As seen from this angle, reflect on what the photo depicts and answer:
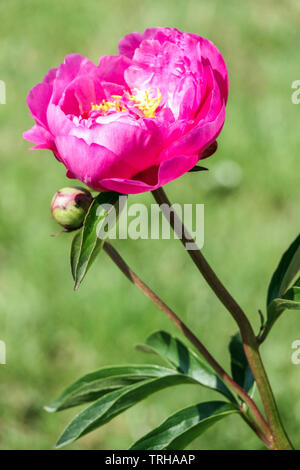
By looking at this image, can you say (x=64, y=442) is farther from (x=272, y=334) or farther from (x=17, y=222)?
(x=17, y=222)

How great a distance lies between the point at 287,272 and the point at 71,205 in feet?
0.87

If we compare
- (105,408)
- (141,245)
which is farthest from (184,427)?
(141,245)

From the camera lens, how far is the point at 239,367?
923 mm

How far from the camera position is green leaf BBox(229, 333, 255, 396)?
91 centimetres

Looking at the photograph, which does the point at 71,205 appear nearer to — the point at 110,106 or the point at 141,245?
the point at 110,106

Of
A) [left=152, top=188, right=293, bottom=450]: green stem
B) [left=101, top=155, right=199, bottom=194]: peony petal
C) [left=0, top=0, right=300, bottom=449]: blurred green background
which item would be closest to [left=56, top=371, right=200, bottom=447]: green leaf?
[left=152, top=188, right=293, bottom=450]: green stem

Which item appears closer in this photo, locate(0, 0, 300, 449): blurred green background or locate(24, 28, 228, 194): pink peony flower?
locate(24, 28, 228, 194): pink peony flower

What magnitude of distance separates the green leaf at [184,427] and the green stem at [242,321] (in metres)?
0.06

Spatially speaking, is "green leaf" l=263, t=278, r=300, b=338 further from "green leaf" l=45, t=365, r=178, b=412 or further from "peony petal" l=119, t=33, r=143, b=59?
"peony petal" l=119, t=33, r=143, b=59

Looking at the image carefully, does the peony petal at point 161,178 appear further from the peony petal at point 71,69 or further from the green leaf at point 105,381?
the green leaf at point 105,381

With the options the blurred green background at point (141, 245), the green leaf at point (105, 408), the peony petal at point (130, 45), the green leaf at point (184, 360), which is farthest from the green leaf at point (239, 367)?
the blurred green background at point (141, 245)

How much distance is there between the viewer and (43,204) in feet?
7.61

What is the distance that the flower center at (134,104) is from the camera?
0.66m

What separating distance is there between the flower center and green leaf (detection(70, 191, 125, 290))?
3.3 inches
